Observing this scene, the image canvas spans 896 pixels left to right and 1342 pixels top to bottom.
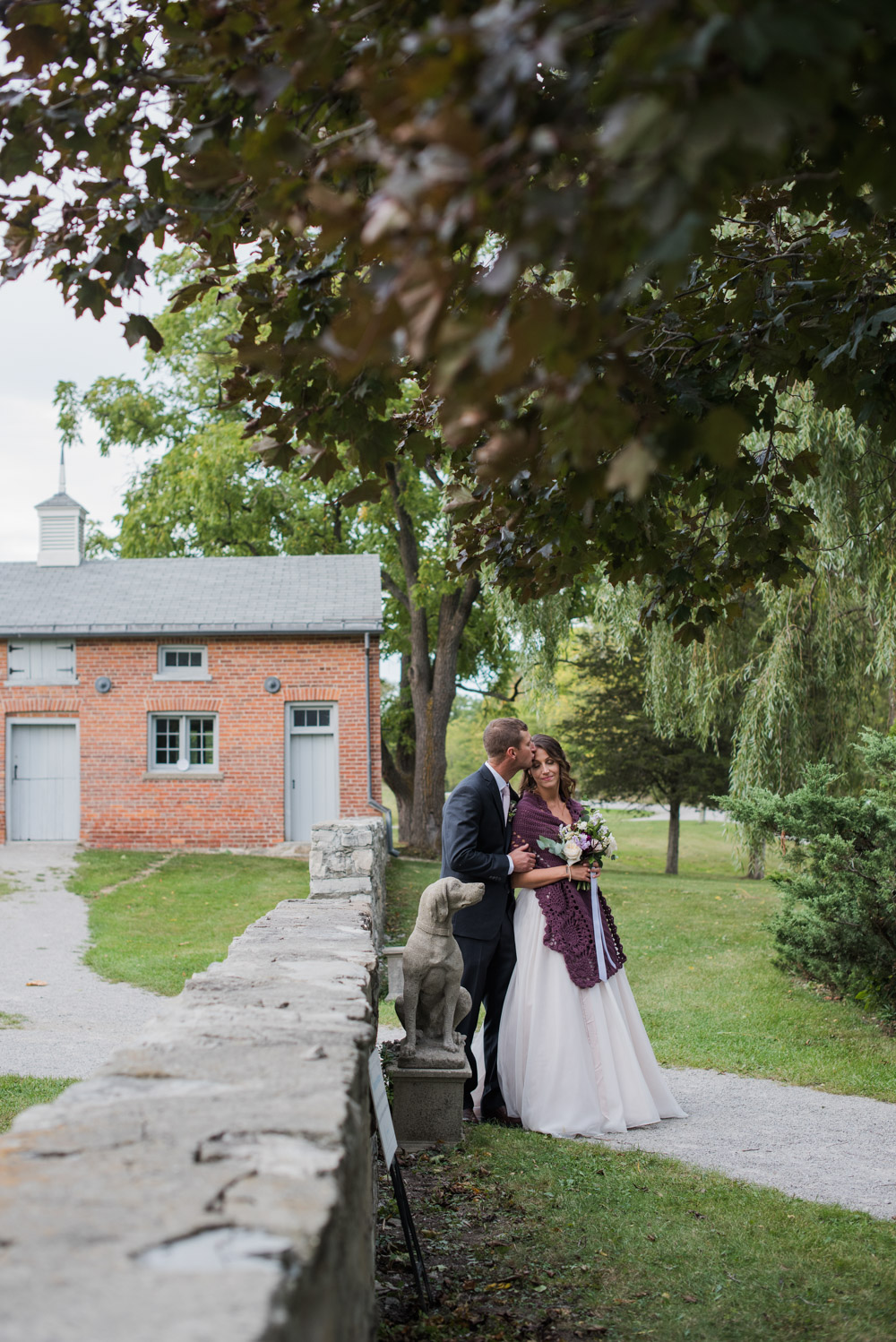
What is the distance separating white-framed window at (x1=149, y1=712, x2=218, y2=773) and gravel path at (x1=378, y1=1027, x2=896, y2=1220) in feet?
46.3

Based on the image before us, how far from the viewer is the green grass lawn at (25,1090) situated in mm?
5777

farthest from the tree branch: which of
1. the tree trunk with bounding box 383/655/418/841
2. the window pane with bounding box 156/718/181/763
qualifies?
the window pane with bounding box 156/718/181/763

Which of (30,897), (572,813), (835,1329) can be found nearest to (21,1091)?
(572,813)

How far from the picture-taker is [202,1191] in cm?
167

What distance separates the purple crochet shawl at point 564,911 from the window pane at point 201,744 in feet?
49.0

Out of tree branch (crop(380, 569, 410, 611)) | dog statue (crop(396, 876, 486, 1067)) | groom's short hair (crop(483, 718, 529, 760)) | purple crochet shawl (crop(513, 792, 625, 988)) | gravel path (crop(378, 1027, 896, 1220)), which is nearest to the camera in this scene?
gravel path (crop(378, 1027, 896, 1220))

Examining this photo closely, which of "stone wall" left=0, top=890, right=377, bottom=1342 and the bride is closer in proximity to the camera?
"stone wall" left=0, top=890, right=377, bottom=1342

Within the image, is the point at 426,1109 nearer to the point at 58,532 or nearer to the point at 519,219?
the point at 519,219

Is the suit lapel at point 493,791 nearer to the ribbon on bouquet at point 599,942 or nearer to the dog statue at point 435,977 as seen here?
the ribbon on bouquet at point 599,942

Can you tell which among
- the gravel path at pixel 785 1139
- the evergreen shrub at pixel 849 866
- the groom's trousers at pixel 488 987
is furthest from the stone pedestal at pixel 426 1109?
the evergreen shrub at pixel 849 866

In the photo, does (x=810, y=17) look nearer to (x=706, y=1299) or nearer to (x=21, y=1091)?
(x=706, y=1299)

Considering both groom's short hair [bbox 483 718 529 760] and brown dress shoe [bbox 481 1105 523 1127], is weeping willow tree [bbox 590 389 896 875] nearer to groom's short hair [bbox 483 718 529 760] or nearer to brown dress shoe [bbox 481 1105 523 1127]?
groom's short hair [bbox 483 718 529 760]

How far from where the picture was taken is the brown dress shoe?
5.94m

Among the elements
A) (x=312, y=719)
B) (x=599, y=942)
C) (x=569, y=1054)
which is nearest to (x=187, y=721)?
(x=312, y=719)
